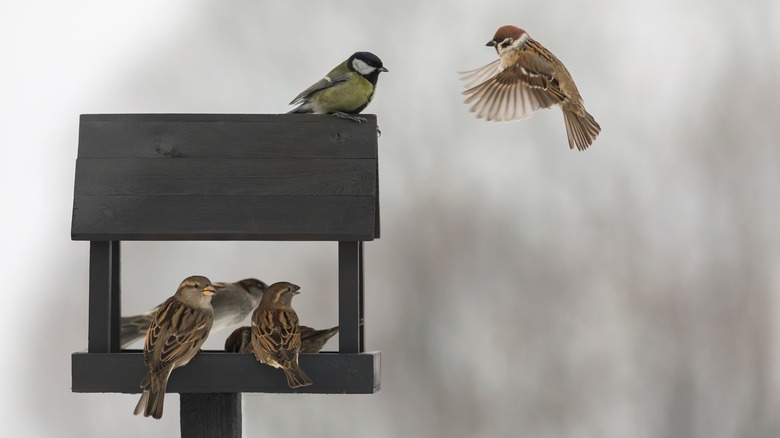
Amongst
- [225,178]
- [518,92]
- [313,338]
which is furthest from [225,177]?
[518,92]

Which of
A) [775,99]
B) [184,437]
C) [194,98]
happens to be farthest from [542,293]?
[184,437]

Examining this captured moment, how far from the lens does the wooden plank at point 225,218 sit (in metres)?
1.99

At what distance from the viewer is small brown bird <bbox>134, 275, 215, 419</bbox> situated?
1.93 metres

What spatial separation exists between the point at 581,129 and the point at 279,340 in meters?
1.03

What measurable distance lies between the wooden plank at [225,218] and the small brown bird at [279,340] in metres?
0.16

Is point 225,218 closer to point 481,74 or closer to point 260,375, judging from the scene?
point 260,375

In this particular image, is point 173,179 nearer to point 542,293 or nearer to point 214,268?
point 214,268

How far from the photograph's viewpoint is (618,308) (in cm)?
398

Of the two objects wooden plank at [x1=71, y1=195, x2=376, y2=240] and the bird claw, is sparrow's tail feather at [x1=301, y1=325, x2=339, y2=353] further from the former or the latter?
the bird claw

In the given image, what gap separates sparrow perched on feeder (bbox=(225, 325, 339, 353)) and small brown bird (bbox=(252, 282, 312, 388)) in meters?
0.07

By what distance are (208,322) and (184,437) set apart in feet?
0.82

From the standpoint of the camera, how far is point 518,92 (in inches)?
102

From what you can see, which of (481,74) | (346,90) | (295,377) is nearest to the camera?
(295,377)

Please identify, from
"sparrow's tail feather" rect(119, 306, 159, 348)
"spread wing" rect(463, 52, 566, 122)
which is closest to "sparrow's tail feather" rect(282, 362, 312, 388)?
"sparrow's tail feather" rect(119, 306, 159, 348)
